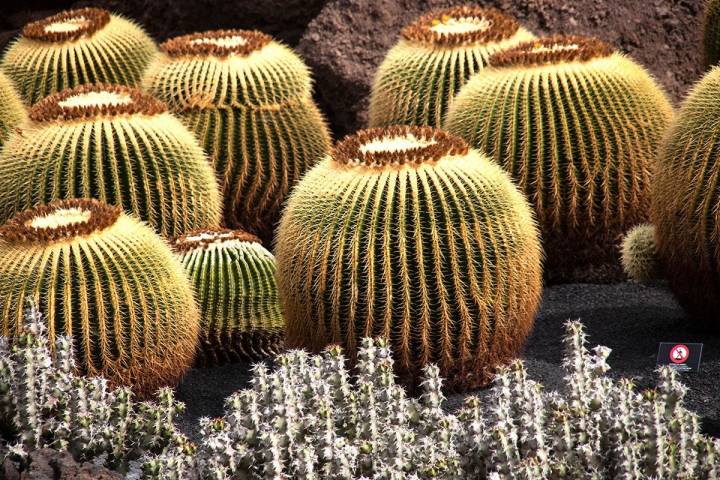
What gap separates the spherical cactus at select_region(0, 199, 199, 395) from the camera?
5094mm

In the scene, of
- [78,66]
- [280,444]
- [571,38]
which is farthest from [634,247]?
[78,66]

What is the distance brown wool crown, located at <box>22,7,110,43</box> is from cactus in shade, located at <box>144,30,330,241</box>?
0.93 metres

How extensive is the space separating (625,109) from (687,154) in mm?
944

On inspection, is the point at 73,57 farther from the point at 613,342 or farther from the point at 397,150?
the point at 613,342

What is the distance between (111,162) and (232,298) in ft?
2.94

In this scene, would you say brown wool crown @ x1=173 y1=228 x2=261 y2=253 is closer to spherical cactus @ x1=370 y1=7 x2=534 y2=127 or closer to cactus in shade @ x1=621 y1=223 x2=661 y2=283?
spherical cactus @ x1=370 y1=7 x2=534 y2=127

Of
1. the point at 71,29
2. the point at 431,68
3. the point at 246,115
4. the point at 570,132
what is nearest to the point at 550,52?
the point at 570,132

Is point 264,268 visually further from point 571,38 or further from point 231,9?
point 231,9

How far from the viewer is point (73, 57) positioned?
8.12 metres

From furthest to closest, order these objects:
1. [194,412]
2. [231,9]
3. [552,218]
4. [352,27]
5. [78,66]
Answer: [231,9]
[352,27]
[78,66]
[552,218]
[194,412]

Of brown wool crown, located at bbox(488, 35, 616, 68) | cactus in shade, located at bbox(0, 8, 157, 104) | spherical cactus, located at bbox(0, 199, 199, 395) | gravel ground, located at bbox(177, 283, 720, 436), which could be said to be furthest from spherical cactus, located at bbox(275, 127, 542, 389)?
cactus in shade, located at bbox(0, 8, 157, 104)

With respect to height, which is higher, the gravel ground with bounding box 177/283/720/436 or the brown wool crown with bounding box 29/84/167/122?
the brown wool crown with bounding box 29/84/167/122

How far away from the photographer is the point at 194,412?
214 inches

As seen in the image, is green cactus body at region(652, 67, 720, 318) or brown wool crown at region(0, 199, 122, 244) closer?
brown wool crown at region(0, 199, 122, 244)
